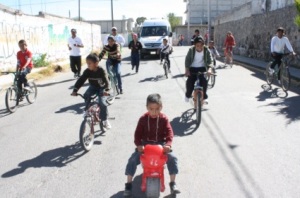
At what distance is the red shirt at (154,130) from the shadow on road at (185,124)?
7.79ft

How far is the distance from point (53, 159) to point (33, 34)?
1650cm

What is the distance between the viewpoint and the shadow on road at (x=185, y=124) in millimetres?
6785

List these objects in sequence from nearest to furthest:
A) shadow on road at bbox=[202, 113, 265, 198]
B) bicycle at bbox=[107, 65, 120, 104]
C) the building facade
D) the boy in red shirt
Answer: shadow on road at bbox=[202, 113, 265, 198] → the boy in red shirt → bicycle at bbox=[107, 65, 120, 104] → the building facade

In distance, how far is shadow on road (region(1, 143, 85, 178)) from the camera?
16.9 ft

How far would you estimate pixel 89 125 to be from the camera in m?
6.04

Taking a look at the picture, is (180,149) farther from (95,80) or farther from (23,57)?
(23,57)

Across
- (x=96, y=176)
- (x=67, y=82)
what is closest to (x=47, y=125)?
(x=96, y=176)

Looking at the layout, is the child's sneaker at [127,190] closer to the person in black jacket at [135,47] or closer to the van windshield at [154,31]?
the person in black jacket at [135,47]

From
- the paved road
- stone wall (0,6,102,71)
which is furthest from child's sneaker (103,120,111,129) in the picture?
stone wall (0,6,102,71)

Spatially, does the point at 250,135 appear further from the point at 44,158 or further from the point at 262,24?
the point at 262,24

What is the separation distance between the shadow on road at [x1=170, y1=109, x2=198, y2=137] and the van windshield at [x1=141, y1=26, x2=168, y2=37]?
63.7 feet

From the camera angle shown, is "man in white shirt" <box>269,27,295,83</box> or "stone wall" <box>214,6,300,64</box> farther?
"stone wall" <box>214,6,300,64</box>

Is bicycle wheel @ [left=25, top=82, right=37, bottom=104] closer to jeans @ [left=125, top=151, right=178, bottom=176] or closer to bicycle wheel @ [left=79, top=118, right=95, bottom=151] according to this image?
bicycle wheel @ [left=79, top=118, right=95, bottom=151]

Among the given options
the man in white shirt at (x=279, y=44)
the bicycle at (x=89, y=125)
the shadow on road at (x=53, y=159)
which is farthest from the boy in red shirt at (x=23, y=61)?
the man in white shirt at (x=279, y=44)
